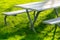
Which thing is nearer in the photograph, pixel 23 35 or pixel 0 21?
pixel 23 35

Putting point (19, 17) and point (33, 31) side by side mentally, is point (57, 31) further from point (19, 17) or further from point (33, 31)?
point (19, 17)

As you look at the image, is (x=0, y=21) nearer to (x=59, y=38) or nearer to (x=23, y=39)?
(x=23, y=39)

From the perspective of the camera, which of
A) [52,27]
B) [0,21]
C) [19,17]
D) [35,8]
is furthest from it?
[19,17]

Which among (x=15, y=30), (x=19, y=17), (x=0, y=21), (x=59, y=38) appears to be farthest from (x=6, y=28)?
(x=59, y=38)

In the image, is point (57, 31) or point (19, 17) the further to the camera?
point (19, 17)

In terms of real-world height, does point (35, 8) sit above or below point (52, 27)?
above

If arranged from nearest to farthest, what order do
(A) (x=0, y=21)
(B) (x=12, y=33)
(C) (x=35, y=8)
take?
(C) (x=35, y=8) < (B) (x=12, y=33) < (A) (x=0, y=21)

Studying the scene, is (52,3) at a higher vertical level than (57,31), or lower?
higher

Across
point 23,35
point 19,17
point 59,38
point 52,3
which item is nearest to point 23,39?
point 23,35

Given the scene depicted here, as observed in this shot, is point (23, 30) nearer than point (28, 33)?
No
